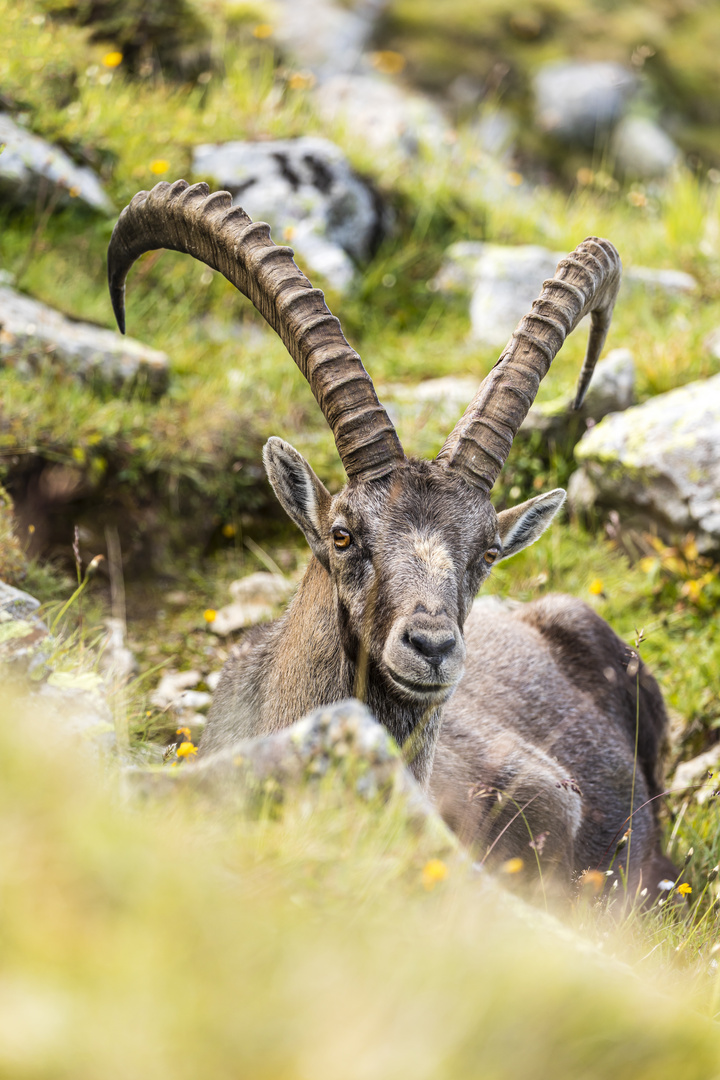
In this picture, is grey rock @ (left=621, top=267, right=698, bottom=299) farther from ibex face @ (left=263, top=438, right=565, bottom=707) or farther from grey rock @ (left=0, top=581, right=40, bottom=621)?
grey rock @ (left=0, top=581, right=40, bottom=621)

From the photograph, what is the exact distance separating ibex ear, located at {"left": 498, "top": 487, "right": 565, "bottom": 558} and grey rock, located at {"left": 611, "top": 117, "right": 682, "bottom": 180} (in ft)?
60.4

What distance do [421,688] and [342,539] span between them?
0.96 metres

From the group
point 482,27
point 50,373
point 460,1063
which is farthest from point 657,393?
point 482,27

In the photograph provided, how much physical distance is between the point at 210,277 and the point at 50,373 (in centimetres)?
318

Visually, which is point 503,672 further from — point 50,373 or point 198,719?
point 50,373

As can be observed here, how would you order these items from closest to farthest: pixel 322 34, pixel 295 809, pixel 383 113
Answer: pixel 295 809, pixel 383 113, pixel 322 34

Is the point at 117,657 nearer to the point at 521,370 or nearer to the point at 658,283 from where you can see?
the point at 521,370

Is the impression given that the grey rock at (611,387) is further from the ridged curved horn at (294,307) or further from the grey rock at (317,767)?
the grey rock at (317,767)

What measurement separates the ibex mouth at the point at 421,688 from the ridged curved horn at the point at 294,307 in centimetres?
112

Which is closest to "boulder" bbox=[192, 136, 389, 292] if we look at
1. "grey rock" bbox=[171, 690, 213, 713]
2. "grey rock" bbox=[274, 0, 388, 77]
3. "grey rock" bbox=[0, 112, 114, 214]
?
"grey rock" bbox=[0, 112, 114, 214]

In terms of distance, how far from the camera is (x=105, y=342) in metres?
9.37

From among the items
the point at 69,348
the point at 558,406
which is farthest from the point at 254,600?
the point at 558,406

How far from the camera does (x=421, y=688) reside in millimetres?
4395

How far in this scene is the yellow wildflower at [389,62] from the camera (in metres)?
21.0
